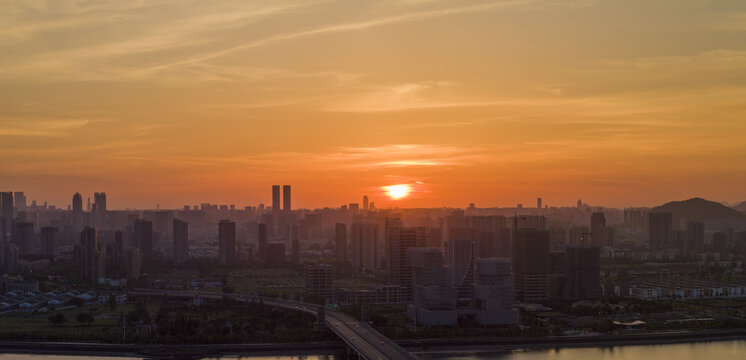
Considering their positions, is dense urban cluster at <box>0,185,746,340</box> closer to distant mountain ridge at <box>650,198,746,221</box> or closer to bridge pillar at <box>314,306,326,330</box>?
bridge pillar at <box>314,306,326,330</box>

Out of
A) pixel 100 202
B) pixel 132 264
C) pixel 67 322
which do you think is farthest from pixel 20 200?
pixel 67 322

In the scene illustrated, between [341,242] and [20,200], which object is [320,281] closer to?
[341,242]

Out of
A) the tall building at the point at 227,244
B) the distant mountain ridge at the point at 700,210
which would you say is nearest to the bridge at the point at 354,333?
the tall building at the point at 227,244

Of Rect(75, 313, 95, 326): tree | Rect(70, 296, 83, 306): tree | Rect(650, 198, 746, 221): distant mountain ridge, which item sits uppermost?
Rect(650, 198, 746, 221): distant mountain ridge

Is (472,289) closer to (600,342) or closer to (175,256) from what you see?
(600,342)

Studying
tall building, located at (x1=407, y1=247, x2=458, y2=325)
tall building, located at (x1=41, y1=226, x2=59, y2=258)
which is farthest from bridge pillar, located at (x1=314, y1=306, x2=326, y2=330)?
tall building, located at (x1=41, y1=226, x2=59, y2=258)

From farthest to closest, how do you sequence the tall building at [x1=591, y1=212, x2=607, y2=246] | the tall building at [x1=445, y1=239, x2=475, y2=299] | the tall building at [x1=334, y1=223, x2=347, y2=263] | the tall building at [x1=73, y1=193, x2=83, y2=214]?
1. the tall building at [x1=73, y1=193, x2=83, y2=214]
2. the tall building at [x1=591, y1=212, x2=607, y2=246]
3. the tall building at [x1=334, y1=223, x2=347, y2=263]
4. the tall building at [x1=445, y1=239, x2=475, y2=299]

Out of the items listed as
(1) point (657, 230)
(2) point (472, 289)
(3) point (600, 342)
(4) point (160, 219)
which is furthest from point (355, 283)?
(4) point (160, 219)

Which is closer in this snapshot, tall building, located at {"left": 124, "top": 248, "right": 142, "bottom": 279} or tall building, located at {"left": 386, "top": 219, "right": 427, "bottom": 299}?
tall building, located at {"left": 386, "top": 219, "right": 427, "bottom": 299}
